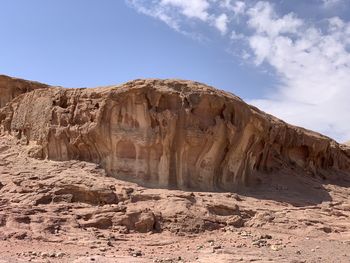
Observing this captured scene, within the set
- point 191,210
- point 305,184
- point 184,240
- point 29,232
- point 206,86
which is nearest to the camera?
point 29,232

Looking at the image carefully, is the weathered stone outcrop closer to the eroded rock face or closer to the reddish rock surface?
the reddish rock surface

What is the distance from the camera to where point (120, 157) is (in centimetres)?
2006

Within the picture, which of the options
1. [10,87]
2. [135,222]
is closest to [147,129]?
[135,222]

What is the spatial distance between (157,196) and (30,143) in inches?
258

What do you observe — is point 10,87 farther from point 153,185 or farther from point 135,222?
point 135,222

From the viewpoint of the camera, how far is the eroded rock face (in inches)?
790

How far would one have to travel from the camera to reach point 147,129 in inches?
800

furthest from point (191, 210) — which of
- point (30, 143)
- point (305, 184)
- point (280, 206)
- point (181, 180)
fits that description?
point (305, 184)

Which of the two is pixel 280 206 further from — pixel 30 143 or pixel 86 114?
pixel 30 143

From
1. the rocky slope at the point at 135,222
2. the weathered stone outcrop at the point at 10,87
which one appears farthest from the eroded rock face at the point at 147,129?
the weathered stone outcrop at the point at 10,87

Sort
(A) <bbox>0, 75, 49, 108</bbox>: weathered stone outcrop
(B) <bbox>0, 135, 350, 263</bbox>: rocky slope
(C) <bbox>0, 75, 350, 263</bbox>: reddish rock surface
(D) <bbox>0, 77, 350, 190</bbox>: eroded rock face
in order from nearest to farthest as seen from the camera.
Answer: (B) <bbox>0, 135, 350, 263</bbox>: rocky slope → (C) <bbox>0, 75, 350, 263</bbox>: reddish rock surface → (D) <bbox>0, 77, 350, 190</bbox>: eroded rock face → (A) <bbox>0, 75, 49, 108</bbox>: weathered stone outcrop

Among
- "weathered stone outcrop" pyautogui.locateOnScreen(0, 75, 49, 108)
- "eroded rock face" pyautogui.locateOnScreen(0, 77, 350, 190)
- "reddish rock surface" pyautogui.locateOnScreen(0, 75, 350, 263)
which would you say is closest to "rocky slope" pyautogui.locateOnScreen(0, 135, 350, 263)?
"reddish rock surface" pyautogui.locateOnScreen(0, 75, 350, 263)

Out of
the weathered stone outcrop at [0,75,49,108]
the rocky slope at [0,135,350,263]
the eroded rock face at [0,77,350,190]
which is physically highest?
the weathered stone outcrop at [0,75,49,108]

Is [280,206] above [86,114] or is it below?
below
